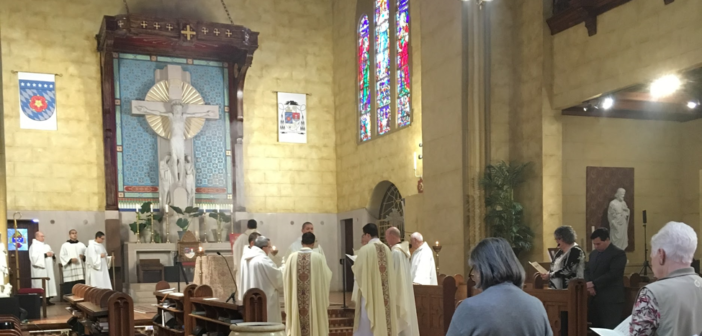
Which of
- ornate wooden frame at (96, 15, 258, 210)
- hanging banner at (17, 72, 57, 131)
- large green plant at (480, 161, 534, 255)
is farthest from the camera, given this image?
hanging banner at (17, 72, 57, 131)

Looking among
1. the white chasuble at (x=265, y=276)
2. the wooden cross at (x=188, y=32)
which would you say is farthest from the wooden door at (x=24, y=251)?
the white chasuble at (x=265, y=276)

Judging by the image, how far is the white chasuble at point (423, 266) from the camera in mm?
9820

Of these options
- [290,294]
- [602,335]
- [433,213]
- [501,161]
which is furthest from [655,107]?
[602,335]

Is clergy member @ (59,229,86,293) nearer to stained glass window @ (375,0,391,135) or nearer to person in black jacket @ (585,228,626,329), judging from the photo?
stained glass window @ (375,0,391,135)

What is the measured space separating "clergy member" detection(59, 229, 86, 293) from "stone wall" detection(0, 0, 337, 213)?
1.80 meters

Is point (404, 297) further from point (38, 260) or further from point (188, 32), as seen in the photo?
point (188, 32)

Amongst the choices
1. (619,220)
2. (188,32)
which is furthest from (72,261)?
(619,220)

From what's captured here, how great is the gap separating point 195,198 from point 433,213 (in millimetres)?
7543

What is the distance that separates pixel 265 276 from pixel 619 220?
18.4 ft

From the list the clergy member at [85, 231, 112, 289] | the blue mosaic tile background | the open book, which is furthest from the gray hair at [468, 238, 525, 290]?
the blue mosaic tile background

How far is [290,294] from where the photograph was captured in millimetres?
8633

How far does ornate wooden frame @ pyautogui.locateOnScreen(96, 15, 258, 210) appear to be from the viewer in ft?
54.0

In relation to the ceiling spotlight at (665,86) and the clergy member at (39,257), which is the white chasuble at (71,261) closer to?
the clergy member at (39,257)

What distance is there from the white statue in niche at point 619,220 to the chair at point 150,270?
9.38 m
